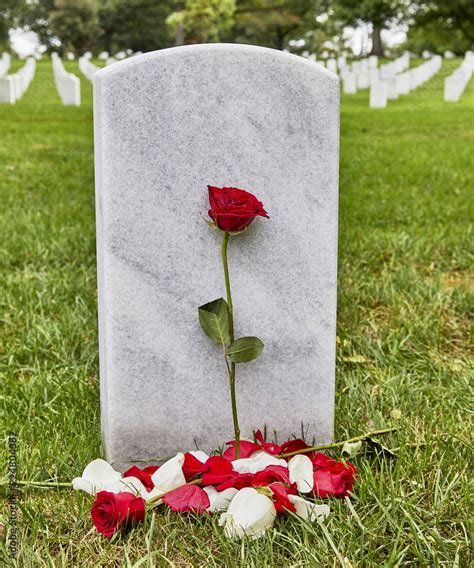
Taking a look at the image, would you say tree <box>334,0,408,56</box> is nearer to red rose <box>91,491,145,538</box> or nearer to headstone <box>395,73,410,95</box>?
headstone <box>395,73,410,95</box>

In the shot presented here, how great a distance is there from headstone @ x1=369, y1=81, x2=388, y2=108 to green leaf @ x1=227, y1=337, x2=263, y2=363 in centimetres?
1418

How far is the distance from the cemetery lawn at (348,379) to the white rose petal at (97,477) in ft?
0.12

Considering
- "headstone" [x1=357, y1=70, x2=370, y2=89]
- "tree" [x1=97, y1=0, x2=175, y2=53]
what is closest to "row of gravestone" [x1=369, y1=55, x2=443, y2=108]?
"headstone" [x1=357, y1=70, x2=370, y2=89]

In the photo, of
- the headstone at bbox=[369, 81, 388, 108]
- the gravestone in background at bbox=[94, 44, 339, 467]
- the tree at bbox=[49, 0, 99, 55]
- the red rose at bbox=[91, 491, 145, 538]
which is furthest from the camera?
the tree at bbox=[49, 0, 99, 55]

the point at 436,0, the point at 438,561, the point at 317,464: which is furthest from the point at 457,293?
the point at 436,0

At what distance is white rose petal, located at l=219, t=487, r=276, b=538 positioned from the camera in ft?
6.44

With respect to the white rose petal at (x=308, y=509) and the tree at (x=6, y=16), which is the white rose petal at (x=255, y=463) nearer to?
the white rose petal at (x=308, y=509)

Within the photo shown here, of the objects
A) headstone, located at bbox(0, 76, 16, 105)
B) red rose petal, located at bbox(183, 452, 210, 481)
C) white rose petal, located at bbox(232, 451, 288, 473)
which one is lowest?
headstone, located at bbox(0, 76, 16, 105)

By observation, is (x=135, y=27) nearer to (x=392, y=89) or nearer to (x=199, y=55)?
(x=392, y=89)

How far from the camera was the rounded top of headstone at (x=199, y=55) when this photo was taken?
212 cm

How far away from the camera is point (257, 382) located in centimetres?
240

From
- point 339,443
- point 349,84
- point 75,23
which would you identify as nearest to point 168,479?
point 339,443

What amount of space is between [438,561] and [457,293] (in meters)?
2.20

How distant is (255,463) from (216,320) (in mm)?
405
